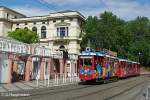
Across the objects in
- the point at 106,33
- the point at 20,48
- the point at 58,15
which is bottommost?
the point at 20,48

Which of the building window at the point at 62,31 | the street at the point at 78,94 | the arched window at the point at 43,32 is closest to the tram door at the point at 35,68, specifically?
the street at the point at 78,94

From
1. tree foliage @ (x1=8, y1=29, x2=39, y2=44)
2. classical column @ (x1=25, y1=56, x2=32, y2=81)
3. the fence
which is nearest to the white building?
tree foliage @ (x1=8, y1=29, x2=39, y2=44)

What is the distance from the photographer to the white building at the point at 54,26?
8350cm

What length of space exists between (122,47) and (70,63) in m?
29.5

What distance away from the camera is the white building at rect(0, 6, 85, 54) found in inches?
3287

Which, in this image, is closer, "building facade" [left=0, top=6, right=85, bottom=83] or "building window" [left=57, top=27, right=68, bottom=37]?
"building facade" [left=0, top=6, right=85, bottom=83]

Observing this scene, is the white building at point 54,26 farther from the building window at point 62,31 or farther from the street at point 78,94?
the street at point 78,94

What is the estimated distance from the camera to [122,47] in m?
84.9

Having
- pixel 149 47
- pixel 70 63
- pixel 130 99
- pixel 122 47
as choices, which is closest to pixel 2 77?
pixel 130 99

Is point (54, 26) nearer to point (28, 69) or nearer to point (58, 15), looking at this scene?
point (58, 15)

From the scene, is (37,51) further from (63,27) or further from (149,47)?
(149,47)

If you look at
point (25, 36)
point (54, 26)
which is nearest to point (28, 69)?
point (25, 36)

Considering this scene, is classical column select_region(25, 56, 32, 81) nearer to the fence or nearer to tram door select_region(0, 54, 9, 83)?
the fence

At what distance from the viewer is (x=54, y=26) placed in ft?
283
